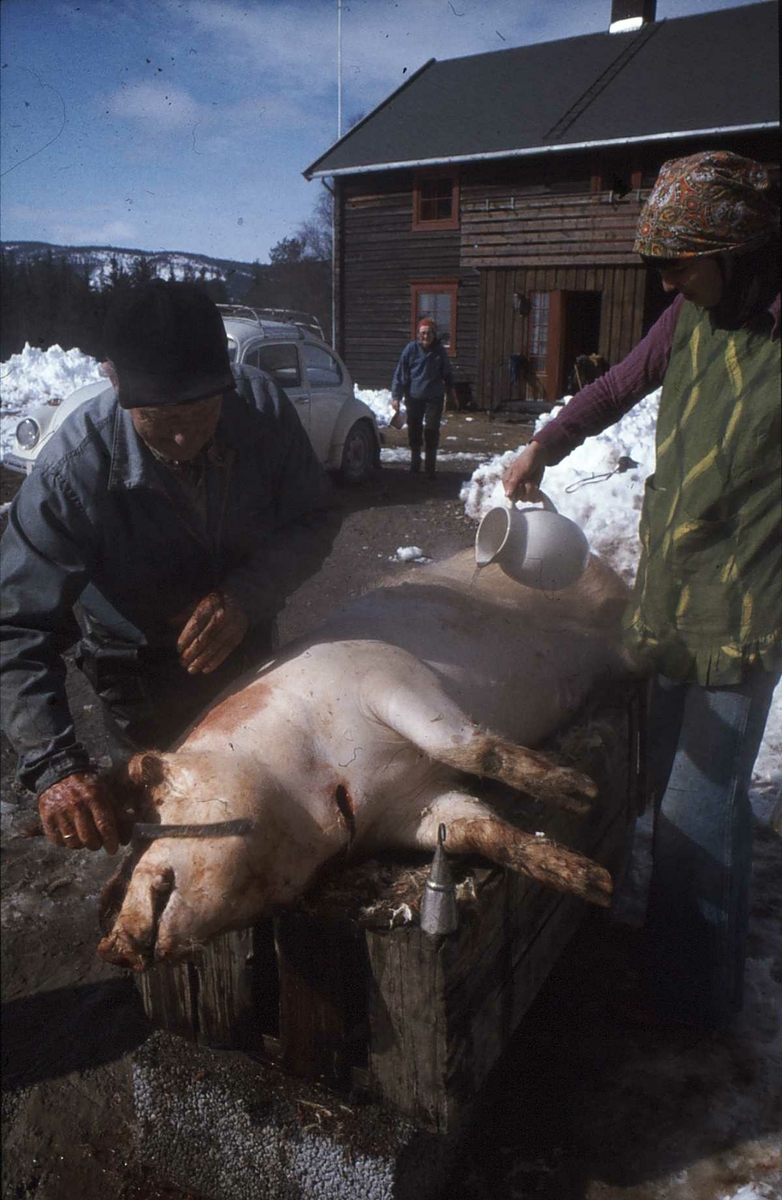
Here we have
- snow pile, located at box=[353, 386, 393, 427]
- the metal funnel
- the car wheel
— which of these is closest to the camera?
the metal funnel

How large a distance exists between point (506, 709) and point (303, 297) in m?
1.90

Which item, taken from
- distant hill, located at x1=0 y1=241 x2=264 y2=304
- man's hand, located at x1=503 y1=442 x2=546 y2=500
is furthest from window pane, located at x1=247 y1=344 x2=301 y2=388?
distant hill, located at x1=0 y1=241 x2=264 y2=304

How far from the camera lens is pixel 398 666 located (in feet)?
7.72

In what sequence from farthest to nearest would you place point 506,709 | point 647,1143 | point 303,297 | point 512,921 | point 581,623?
point 303,297 < point 581,623 < point 506,709 < point 647,1143 < point 512,921

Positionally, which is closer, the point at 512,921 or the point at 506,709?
the point at 512,921

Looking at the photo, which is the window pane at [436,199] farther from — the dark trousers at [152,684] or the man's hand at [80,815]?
→ the man's hand at [80,815]

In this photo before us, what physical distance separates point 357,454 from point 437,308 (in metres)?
7.79

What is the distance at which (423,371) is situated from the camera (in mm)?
9969

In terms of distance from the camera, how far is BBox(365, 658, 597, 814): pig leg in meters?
1.97

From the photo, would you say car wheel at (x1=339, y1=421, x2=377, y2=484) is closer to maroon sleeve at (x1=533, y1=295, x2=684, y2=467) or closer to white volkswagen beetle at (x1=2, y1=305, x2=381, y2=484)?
white volkswagen beetle at (x1=2, y1=305, x2=381, y2=484)

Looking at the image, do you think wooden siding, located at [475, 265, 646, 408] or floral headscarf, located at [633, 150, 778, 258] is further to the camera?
wooden siding, located at [475, 265, 646, 408]

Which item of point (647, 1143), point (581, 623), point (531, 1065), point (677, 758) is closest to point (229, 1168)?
point (531, 1065)

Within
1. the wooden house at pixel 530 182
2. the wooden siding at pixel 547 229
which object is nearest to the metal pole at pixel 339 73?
the wooden house at pixel 530 182

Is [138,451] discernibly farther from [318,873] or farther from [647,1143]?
[647,1143]
